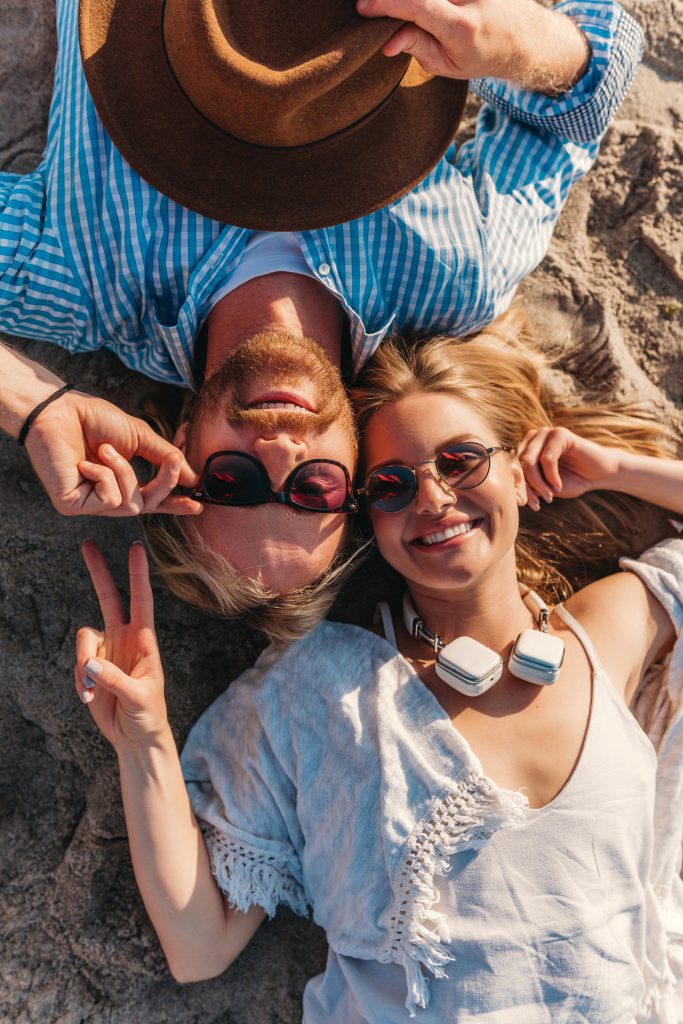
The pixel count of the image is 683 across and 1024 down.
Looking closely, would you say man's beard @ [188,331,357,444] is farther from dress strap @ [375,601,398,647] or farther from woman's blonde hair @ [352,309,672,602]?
dress strap @ [375,601,398,647]

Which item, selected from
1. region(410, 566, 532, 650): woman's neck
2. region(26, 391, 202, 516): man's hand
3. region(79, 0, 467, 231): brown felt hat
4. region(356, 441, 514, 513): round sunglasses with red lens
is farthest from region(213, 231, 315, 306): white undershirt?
region(410, 566, 532, 650): woman's neck

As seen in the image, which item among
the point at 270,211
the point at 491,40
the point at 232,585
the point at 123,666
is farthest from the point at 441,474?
the point at 491,40

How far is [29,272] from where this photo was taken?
2.86 meters

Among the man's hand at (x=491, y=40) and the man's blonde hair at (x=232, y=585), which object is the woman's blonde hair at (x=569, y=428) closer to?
the man's blonde hair at (x=232, y=585)

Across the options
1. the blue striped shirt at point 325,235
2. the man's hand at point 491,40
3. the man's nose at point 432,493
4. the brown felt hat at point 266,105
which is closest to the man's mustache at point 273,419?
the man's nose at point 432,493

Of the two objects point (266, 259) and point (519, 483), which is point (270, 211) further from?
point (519, 483)

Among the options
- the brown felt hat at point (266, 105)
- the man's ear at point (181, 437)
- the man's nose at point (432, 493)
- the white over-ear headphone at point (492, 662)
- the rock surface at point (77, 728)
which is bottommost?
the rock surface at point (77, 728)

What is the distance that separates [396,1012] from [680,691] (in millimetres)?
1672

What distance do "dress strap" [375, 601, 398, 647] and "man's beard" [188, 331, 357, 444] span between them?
897 millimetres

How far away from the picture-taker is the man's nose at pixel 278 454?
2645 mm

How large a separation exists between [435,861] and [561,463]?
1681 millimetres

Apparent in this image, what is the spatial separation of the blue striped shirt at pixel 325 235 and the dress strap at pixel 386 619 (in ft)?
3.40

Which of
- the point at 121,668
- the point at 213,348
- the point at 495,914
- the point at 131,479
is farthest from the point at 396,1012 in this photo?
the point at 213,348

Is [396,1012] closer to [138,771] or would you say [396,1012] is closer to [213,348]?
[138,771]
